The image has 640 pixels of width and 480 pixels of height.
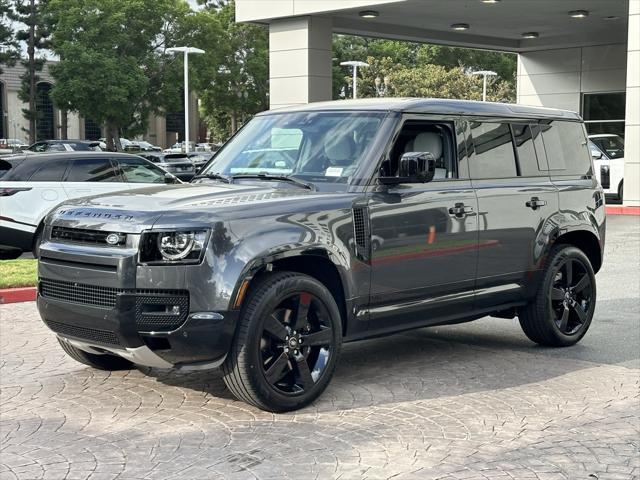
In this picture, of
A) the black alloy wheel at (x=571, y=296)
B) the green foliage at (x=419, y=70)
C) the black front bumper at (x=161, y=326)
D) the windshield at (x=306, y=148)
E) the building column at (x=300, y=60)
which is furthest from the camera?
the green foliage at (x=419, y=70)

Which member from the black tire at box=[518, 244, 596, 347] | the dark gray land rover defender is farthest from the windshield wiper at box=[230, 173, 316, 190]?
the black tire at box=[518, 244, 596, 347]

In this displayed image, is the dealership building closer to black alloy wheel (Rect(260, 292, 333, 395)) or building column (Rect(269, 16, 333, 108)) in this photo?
building column (Rect(269, 16, 333, 108))

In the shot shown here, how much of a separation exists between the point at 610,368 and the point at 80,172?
31.9 ft

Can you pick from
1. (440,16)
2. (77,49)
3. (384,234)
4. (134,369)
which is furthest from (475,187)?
(77,49)

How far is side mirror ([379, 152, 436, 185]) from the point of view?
247 inches

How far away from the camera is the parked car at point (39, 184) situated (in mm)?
13812

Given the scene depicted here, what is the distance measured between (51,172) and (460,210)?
8990 mm

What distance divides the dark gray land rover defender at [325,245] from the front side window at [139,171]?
827 cm

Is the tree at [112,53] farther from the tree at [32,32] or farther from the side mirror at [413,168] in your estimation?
the side mirror at [413,168]

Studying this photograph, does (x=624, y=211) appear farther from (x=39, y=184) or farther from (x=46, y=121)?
(x=46, y=121)

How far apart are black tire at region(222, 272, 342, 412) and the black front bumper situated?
14 cm

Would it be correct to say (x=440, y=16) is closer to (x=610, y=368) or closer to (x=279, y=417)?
(x=610, y=368)

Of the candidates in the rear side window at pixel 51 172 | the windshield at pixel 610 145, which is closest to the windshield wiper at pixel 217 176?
the rear side window at pixel 51 172

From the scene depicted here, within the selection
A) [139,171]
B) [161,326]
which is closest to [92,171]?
[139,171]
